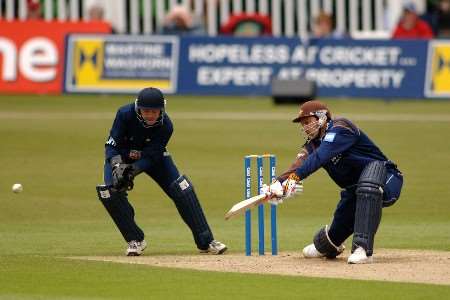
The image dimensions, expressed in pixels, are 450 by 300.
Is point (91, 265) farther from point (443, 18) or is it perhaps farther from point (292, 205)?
point (443, 18)

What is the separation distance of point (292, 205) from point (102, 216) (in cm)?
266

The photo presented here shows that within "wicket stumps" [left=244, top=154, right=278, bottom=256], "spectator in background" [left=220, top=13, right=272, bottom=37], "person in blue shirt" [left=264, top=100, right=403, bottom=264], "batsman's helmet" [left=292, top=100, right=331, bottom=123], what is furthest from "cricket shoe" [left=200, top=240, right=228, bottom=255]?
"spectator in background" [left=220, top=13, right=272, bottom=37]

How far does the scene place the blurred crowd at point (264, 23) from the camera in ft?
101

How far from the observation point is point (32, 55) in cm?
3098

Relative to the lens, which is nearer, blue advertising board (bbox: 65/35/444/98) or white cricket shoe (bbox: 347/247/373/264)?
white cricket shoe (bbox: 347/247/373/264)

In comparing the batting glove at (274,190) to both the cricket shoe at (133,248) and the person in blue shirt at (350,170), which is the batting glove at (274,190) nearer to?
the person in blue shirt at (350,170)

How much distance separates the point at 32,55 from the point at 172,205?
1414 centimetres

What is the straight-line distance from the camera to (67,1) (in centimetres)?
3647

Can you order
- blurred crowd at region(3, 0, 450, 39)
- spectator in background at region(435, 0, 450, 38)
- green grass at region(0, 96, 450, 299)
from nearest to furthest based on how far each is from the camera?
green grass at region(0, 96, 450, 299)
blurred crowd at region(3, 0, 450, 39)
spectator in background at region(435, 0, 450, 38)

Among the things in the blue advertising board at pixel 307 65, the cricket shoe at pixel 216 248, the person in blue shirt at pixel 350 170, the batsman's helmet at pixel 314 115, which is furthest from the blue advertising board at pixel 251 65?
the batsman's helmet at pixel 314 115

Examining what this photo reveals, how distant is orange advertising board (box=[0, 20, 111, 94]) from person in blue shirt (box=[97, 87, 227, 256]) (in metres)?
18.3

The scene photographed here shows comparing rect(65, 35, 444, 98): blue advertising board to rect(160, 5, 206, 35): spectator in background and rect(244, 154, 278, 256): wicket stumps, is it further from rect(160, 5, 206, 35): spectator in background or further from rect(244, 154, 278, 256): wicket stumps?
rect(244, 154, 278, 256): wicket stumps

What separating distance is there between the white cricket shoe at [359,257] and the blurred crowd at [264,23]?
18.9m

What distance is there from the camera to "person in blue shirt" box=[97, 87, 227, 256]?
41.2 feet
